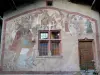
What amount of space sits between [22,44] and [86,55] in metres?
3.69

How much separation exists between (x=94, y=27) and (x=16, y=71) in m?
5.12

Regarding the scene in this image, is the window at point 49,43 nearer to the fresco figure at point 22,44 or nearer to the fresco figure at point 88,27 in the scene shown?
the fresco figure at point 22,44

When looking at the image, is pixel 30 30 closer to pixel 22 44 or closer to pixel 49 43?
pixel 22 44

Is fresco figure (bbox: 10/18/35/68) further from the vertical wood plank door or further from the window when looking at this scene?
the vertical wood plank door

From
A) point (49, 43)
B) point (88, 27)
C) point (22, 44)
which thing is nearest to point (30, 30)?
point (22, 44)

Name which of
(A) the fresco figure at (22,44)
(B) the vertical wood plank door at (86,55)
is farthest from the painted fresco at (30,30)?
(B) the vertical wood plank door at (86,55)

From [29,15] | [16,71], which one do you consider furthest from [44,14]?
[16,71]

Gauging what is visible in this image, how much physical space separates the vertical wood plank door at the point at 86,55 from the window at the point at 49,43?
131 centimetres

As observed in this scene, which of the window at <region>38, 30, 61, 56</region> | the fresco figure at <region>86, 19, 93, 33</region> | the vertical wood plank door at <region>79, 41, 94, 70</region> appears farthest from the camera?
the fresco figure at <region>86, 19, 93, 33</region>

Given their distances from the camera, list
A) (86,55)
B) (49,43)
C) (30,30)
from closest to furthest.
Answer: (86,55), (49,43), (30,30)

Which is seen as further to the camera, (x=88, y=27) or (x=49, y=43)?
(x=88, y=27)

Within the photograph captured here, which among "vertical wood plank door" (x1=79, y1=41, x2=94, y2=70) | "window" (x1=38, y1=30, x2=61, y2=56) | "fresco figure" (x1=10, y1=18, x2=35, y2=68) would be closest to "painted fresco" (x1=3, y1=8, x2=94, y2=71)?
"fresco figure" (x1=10, y1=18, x2=35, y2=68)

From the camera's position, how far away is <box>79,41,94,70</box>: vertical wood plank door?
38.2ft

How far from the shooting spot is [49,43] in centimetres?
1199
